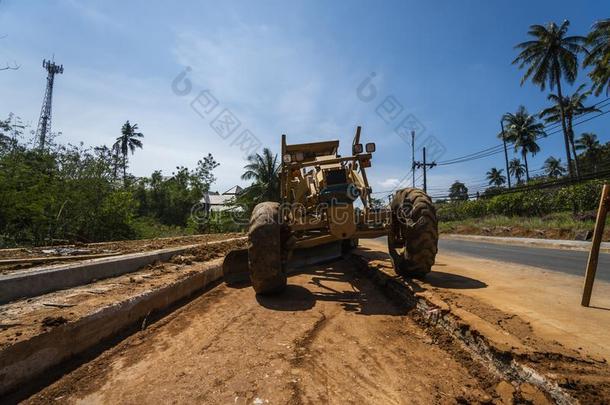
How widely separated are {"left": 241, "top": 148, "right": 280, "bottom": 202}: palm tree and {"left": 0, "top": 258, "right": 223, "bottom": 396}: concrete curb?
23058mm

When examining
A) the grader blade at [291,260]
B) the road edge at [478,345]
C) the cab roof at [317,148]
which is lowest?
the road edge at [478,345]

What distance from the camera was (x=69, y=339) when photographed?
2652 millimetres

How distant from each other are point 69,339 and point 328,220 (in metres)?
3.37

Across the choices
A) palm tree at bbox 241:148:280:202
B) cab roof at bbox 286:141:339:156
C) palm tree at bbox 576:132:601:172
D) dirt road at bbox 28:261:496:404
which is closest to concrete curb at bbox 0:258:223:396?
dirt road at bbox 28:261:496:404

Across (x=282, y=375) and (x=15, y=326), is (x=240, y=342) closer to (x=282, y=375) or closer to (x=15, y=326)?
(x=282, y=375)

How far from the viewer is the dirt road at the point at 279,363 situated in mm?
2182

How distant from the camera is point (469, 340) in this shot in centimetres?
281

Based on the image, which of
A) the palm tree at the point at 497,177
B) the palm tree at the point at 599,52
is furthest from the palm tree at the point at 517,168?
the palm tree at the point at 599,52

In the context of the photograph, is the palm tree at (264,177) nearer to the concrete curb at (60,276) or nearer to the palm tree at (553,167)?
the concrete curb at (60,276)

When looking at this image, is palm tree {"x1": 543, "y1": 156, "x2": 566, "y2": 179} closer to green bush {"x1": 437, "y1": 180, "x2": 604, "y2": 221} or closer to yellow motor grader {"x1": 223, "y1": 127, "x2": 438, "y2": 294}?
green bush {"x1": 437, "y1": 180, "x2": 604, "y2": 221}

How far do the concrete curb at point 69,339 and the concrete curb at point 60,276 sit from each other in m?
1.01

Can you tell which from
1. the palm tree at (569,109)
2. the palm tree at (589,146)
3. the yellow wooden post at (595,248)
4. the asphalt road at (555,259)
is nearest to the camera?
the yellow wooden post at (595,248)

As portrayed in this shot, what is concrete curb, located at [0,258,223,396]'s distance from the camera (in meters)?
2.21

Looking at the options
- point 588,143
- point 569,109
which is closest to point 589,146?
point 588,143
